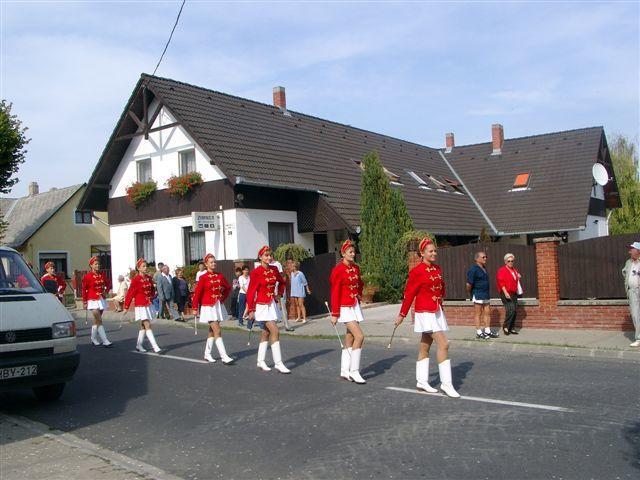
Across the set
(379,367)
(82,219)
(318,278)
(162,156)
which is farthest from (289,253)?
(82,219)

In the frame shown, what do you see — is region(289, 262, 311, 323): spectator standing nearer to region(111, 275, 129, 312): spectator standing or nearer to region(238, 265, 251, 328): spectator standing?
region(238, 265, 251, 328): spectator standing

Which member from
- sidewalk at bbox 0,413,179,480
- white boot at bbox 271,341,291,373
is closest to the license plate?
sidewalk at bbox 0,413,179,480

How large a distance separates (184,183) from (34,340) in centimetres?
1586

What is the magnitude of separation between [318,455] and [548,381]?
173 inches

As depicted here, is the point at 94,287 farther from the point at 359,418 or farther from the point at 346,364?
the point at 359,418

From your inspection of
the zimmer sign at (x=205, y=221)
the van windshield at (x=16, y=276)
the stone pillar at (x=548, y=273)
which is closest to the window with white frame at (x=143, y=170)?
the zimmer sign at (x=205, y=221)

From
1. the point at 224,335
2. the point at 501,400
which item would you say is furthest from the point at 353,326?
the point at 224,335

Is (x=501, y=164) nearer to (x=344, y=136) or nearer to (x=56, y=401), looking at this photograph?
(x=344, y=136)

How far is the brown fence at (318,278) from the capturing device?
66.5ft

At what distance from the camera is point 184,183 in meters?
23.3

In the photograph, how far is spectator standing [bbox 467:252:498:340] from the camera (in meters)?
13.5

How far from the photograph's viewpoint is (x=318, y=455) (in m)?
6.06

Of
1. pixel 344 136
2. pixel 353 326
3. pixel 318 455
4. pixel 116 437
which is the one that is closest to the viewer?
pixel 318 455

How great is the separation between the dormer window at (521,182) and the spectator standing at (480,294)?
20.9 metres
